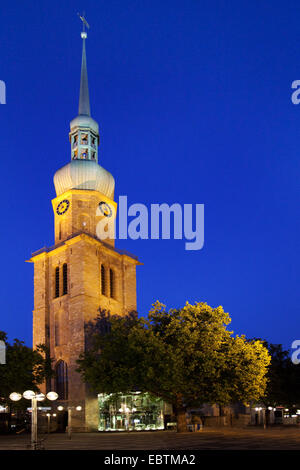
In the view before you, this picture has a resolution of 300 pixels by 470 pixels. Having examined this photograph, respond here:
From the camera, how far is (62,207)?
68188mm

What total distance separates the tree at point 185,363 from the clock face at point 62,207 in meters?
23.5

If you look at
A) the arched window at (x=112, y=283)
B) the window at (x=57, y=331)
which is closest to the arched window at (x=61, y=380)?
the window at (x=57, y=331)

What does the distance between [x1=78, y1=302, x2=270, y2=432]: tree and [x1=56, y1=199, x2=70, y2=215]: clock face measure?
77.0 feet

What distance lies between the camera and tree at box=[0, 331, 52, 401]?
49.1 meters

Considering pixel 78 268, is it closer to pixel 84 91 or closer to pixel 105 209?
pixel 105 209

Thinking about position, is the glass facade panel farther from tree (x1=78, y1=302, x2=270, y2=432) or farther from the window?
the window

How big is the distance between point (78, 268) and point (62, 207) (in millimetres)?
9530

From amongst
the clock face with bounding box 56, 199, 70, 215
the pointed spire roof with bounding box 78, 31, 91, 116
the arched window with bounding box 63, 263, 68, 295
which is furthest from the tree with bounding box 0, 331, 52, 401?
the pointed spire roof with bounding box 78, 31, 91, 116

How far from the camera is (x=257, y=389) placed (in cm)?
4566

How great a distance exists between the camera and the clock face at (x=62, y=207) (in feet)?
222

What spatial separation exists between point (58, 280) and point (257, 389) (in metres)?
29.8

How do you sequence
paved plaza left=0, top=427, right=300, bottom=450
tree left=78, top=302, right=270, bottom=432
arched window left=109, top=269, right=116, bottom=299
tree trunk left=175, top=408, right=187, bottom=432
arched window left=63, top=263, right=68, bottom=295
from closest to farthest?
paved plaza left=0, top=427, right=300, bottom=450, tree left=78, top=302, right=270, bottom=432, tree trunk left=175, top=408, right=187, bottom=432, arched window left=63, top=263, right=68, bottom=295, arched window left=109, top=269, right=116, bottom=299

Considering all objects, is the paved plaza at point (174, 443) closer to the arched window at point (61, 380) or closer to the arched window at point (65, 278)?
the arched window at point (61, 380)

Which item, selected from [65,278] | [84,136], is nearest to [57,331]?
[65,278]
